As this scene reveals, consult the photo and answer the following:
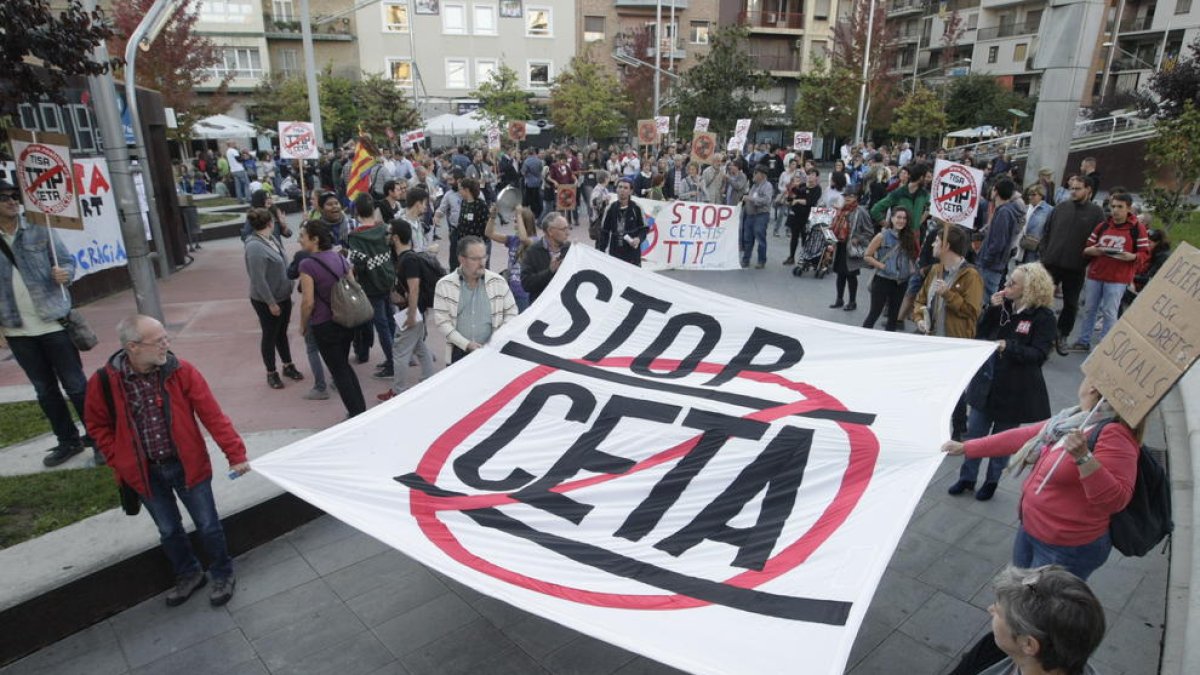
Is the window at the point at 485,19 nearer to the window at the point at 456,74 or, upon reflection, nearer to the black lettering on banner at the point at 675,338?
the window at the point at 456,74

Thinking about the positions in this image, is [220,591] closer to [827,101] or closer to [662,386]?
[662,386]

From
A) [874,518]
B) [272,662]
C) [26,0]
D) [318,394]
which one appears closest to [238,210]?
[318,394]

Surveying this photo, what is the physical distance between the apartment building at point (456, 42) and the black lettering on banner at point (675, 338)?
1590 inches

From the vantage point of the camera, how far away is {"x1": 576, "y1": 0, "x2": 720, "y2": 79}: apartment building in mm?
45688

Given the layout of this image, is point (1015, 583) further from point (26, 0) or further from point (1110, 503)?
point (26, 0)

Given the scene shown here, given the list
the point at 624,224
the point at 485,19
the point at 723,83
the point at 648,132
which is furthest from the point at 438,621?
the point at 485,19

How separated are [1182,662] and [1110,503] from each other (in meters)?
0.98

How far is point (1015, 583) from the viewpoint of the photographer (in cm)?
229

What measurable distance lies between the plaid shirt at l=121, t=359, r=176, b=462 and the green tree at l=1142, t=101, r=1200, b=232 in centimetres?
1331

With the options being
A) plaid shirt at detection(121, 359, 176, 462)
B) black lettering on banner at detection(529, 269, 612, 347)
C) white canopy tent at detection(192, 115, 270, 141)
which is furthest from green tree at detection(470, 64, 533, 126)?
plaid shirt at detection(121, 359, 176, 462)

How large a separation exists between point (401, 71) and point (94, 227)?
119 feet

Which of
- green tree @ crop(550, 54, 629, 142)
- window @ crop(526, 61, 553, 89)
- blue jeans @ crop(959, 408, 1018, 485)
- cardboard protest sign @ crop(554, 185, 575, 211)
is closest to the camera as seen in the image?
blue jeans @ crop(959, 408, 1018, 485)

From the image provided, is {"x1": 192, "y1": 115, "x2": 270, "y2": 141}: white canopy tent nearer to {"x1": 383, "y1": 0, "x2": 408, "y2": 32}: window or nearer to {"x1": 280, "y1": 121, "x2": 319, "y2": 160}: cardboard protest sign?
{"x1": 280, "y1": 121, "x2": 319, "y2": 160}: cardboard protest sign

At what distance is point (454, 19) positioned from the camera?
43500 millimetres
